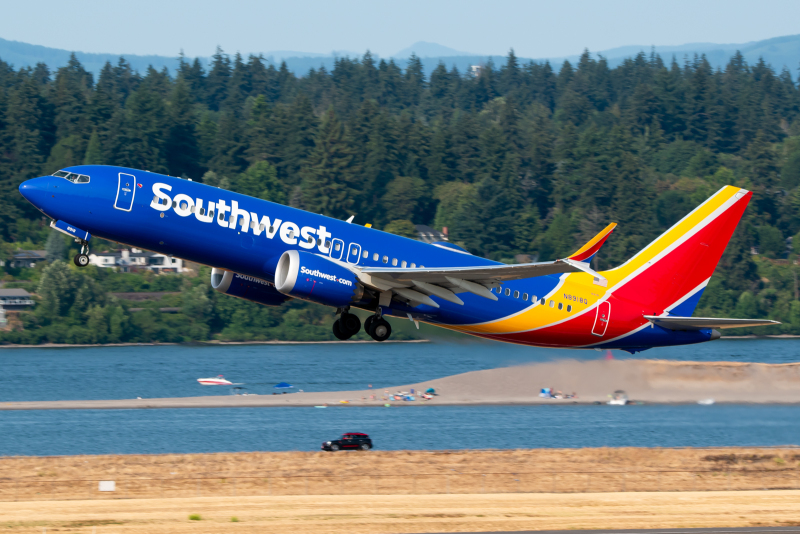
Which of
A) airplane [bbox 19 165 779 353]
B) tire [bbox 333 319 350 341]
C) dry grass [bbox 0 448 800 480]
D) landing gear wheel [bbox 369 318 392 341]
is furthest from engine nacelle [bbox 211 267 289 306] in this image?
dry grass [bbox 0 448 800 480]

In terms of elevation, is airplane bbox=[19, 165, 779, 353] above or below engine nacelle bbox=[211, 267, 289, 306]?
above

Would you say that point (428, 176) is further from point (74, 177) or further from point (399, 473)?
point (74, 177)

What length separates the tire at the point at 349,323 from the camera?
37125 millimetres

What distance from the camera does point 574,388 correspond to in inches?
3440

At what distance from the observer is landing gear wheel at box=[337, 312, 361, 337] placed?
1460 inches

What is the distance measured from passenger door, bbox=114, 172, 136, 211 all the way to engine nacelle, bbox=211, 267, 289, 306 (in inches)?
214

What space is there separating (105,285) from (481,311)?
101418mm

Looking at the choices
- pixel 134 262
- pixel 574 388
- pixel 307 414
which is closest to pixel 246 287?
pixel 307 414

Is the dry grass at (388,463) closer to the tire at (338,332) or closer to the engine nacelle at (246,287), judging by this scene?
the engine nacelle at (246,287)

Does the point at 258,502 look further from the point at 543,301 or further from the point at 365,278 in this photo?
the point at 543,301

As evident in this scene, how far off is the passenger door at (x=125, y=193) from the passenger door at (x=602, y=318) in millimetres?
18334

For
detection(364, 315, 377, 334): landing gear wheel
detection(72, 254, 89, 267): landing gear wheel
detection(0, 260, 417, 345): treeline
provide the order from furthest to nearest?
detection(0, 260, 417, 345): treeline → detection(364, 315, 377, 334): landing gear wheel → detection(72, 254, 89, 267): landing gear wheel

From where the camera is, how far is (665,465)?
4959 centimetres

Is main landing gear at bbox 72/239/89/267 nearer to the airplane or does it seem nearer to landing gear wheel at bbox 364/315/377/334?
the airplane
